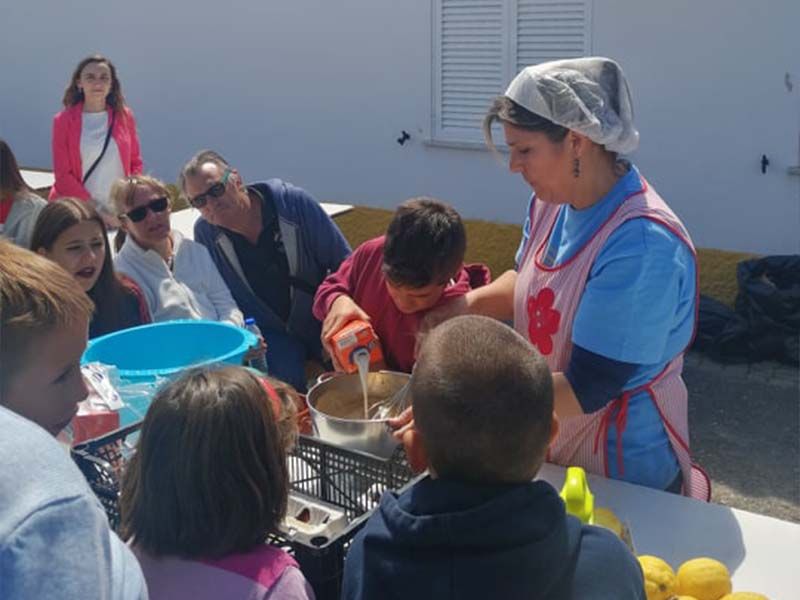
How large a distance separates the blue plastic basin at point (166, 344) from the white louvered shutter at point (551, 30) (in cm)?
451

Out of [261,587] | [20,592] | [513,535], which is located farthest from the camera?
[261,587]

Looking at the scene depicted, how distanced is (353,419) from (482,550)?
858 millimetres

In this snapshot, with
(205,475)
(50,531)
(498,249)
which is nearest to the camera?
(50,531)

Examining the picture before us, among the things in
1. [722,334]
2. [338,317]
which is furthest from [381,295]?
[722,334]

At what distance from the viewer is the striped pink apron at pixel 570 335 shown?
75.3 inches

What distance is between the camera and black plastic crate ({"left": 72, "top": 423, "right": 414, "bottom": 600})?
1.63 m

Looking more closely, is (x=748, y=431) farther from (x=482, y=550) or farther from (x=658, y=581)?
(x=482, y=550)

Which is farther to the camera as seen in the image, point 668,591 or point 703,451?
point 703,451

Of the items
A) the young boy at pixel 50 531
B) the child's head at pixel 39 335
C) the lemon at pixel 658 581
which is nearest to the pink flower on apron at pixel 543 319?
the lemon at pixel 658 581

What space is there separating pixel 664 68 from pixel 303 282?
3492 mm

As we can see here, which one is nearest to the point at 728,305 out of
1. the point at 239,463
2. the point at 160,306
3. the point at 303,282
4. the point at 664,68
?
the point at 664,68

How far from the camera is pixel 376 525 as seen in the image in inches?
47.3

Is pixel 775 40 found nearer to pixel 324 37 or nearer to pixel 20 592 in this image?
pixel 324 37

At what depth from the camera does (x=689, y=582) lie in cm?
158
